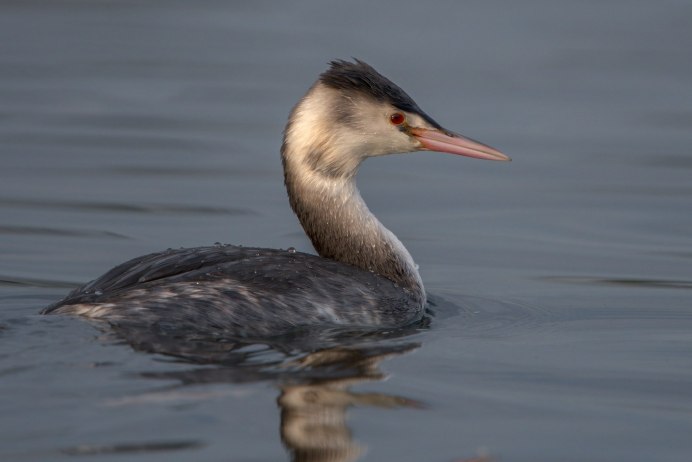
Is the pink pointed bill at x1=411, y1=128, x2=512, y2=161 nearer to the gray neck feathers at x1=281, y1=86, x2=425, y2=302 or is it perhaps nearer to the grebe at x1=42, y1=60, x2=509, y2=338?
the grebe at x1=42, y1=60, x2=509, y2=338

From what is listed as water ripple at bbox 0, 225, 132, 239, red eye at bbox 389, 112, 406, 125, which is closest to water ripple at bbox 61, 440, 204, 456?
red eye at bbox 389, 112, 406, 125

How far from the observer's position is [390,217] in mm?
12625

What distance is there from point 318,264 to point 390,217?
3.55m

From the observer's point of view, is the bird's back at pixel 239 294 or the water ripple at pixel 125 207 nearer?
the bird's back at pixel 239 294

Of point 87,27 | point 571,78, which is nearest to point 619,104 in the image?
point 571,78

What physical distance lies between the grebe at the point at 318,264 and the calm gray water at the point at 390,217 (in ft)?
0.99

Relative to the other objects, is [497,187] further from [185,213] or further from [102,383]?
[102,383]

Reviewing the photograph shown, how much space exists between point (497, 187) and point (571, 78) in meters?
4.30

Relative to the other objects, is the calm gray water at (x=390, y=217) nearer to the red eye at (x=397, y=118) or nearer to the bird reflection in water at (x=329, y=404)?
the bird reflection in water at (x=329, y=404)

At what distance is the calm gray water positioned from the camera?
282 inches

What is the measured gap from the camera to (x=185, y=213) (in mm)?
12414

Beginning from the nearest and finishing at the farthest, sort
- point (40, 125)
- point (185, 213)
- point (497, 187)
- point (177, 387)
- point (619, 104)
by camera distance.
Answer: point (177, 387)
point (185, 213)
point (497, 187)
point (40, 125)
point (619, 104)

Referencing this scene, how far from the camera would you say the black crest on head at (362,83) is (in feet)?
31.3

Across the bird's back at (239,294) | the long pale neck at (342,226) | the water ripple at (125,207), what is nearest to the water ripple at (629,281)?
the long pale neck at (342,226)
